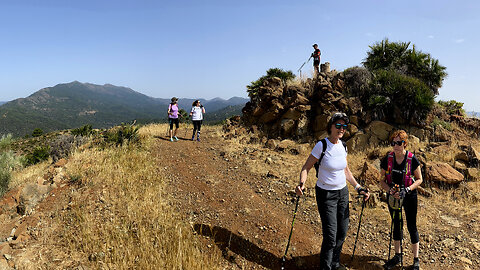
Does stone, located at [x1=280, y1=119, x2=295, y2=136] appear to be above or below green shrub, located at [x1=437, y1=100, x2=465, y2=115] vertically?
below

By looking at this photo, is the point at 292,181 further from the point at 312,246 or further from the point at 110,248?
the point at 110,248

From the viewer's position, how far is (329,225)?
3236 mm

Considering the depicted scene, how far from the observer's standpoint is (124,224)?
14.4 feet

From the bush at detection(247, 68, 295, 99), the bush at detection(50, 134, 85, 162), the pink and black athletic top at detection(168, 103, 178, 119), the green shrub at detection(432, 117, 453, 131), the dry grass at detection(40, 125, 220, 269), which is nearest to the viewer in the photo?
the dry grass at detection(40, 125, 220, 269)

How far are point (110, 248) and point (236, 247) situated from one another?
206 centimetres

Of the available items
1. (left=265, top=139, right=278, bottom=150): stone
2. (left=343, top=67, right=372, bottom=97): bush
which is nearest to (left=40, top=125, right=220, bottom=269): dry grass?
(left=265, top=139, right=278, bottom=150): stone

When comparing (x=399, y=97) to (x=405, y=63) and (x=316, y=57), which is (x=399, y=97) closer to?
(x=405, y=63)

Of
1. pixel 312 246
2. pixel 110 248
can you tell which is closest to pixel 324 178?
pixel 312 246

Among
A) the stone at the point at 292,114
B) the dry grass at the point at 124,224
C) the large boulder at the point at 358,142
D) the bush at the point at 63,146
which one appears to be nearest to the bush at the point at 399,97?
the large boulder at the point at 358,142

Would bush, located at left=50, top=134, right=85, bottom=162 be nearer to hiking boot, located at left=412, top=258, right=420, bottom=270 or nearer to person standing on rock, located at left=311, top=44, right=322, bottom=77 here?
hiking boot, located at left=412, top=258, right=420, bottom=270

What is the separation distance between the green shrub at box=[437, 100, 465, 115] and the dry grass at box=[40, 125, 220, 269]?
13.2 meters

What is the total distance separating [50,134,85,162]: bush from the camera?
353 inches

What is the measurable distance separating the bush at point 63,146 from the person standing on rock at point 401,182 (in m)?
9.75

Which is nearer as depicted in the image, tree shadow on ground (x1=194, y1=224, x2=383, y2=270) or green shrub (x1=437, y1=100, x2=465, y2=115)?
tree shadow on ground (x1=194, y1=224, x2=383, y2=270)
